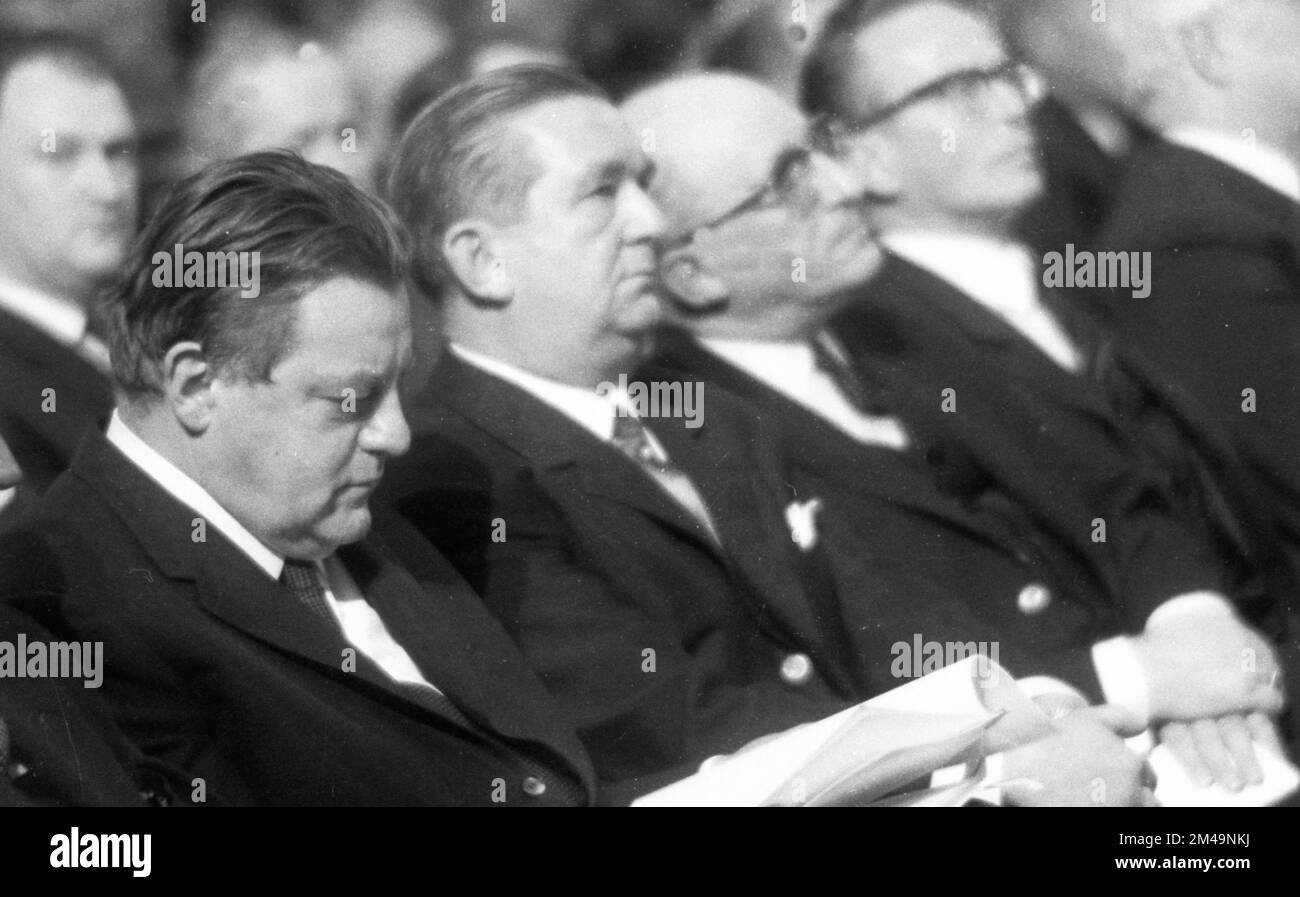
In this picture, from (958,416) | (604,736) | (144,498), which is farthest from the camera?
(958,416)

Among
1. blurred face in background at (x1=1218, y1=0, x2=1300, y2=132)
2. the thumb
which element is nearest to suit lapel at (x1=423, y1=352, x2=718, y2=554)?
the thumb

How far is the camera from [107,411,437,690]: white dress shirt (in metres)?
3.29

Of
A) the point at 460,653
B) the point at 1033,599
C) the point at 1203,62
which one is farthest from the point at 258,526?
the point at 1203,62

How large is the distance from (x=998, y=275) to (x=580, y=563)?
0.98m

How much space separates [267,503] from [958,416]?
1.32 m

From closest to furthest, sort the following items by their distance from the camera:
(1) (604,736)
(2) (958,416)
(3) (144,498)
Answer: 1. (3) (144,498)
2. (1) (604,736)
3. (2) (958,416)

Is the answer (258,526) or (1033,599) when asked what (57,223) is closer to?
(258,526)

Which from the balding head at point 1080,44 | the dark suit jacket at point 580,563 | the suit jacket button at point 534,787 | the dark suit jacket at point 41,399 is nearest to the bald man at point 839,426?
the dark suit jacket at point 580,563

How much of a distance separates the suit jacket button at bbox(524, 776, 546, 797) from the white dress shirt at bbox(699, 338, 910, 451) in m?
0.85

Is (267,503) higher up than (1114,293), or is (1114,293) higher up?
(1114,293)

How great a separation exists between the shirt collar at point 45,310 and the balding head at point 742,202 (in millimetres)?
1040
